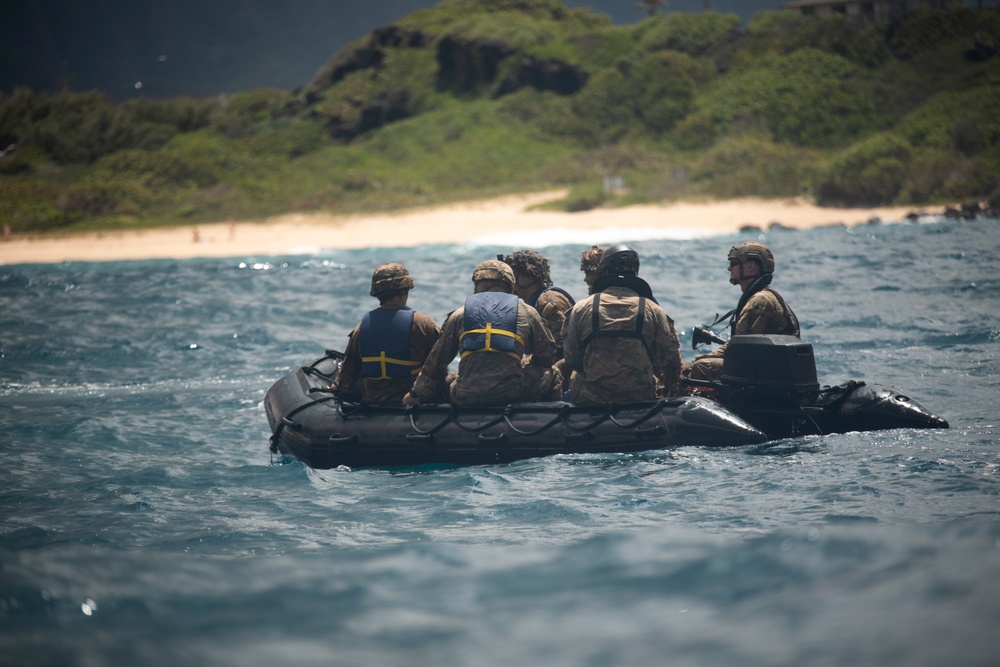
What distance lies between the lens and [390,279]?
7.26 meters

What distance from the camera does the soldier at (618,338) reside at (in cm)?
701

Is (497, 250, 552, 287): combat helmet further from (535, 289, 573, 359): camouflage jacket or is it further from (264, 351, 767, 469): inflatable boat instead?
(264, 351, 767, 469): inflatable boat

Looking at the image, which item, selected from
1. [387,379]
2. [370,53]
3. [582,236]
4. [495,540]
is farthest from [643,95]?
[495,540]

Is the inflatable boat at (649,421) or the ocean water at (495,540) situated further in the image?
the inflatable boat at (649,421)

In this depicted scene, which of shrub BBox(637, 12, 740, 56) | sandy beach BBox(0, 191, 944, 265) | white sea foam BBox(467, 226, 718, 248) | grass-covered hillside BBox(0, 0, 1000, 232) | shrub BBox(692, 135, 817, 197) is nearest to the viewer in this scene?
white sea foam BBox(467, 226, 718, 248)

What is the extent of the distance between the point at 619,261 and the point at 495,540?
2691mm

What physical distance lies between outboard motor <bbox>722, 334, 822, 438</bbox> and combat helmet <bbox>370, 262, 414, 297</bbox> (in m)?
2.38

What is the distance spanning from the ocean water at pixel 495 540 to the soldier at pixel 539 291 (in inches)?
56.6

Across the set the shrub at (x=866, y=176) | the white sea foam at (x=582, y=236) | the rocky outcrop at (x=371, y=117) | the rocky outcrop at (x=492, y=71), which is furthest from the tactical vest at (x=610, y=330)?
the rocky outcrop at (x=371, y=117)

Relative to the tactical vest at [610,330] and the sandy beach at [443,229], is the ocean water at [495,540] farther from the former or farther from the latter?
the sandy beach at [443,229]

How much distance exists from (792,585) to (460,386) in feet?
12.6

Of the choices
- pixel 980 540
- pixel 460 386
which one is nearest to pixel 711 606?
pixel 980 540

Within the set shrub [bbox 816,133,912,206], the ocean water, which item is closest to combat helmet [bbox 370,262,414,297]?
the ocean water

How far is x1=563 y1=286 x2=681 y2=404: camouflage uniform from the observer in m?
7.03
